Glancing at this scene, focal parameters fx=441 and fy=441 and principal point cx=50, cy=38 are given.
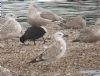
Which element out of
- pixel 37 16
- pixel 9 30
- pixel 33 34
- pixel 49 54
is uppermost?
pixel 49 54

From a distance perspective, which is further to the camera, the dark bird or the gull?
the dark bird

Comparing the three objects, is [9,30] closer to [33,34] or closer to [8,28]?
[8,28]

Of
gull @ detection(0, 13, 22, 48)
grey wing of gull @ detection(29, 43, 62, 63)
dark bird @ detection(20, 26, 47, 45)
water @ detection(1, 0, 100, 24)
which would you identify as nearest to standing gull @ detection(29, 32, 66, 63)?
grey wing of gull @ detection(29, 43, 62, 63)

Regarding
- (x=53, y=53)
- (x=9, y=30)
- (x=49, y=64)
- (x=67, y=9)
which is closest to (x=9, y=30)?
(x=9, y=30)

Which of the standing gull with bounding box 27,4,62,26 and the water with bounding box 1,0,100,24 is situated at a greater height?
the standing gull with bounding box 27,4,62,26

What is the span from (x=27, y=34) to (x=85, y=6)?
9.09 metres

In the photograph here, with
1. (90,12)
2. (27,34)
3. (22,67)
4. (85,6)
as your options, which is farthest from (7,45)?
(85,6)

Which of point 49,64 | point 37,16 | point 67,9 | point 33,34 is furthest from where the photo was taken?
point 67,9

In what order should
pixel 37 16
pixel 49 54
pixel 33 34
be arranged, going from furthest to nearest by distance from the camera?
pixel 37 16, pixel 33 34, pixel 49 54

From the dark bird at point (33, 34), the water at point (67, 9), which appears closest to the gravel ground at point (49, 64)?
the dark bird at point (33, 34)

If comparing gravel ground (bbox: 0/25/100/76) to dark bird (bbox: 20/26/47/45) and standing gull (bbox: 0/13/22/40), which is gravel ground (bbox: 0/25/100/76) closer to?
dark bird (bbox: 20/26/47/45)

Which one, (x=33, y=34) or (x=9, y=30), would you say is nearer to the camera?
(x=9, y=30)

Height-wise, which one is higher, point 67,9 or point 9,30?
point 9,30

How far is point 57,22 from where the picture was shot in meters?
17.8
